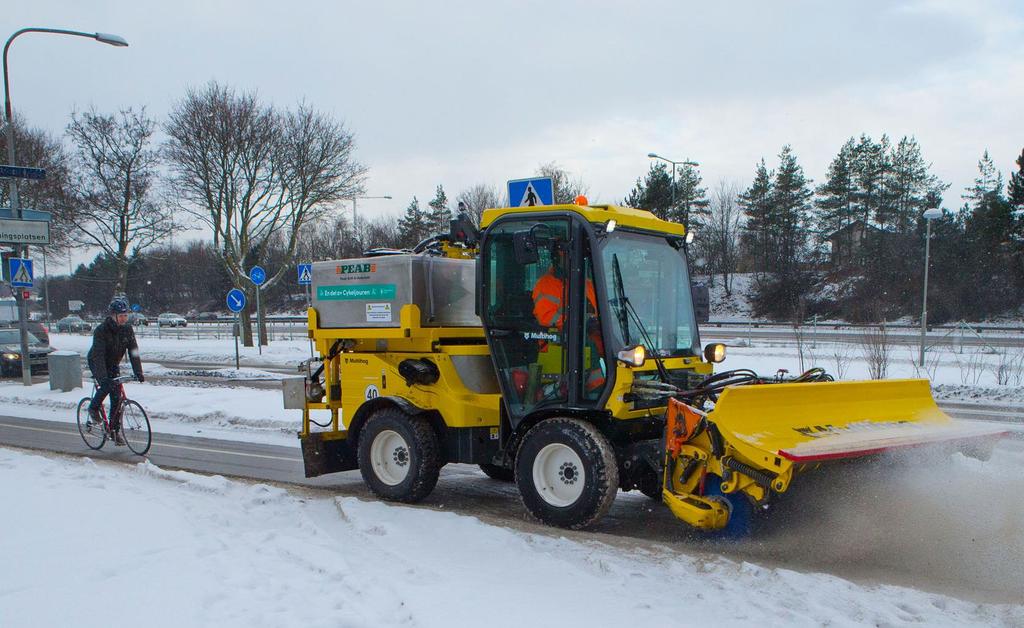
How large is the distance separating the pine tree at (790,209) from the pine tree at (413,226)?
85.0 feet

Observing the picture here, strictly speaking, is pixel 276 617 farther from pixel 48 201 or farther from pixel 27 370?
pixel 48 201

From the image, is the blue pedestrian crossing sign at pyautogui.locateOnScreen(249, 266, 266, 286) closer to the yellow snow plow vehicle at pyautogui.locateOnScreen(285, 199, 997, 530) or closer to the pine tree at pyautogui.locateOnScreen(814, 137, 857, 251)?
the yellow snow plow vehicle at pyautogui.locateOnScreen(285, 199, 997, 530)

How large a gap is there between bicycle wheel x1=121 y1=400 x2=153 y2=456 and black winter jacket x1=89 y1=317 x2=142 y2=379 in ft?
1.63

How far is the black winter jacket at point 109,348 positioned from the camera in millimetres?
9539

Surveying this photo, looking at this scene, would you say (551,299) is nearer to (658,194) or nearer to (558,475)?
(558,475)

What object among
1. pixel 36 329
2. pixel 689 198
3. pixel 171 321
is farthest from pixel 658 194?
pixel 171 321

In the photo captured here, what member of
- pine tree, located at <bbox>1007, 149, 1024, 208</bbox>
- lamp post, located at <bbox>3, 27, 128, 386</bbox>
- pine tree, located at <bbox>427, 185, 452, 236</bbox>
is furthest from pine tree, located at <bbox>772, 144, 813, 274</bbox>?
lamp post, located at <bbox>3, 27, 128, 386</bbox>

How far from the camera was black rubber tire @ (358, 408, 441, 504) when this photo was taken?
667cm

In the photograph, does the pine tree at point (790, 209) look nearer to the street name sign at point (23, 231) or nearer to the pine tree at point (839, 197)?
the pine tree at point (839, 197)

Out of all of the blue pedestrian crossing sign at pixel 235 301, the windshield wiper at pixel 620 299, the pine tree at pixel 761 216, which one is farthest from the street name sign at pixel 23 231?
the pine tree at pixel 761 216

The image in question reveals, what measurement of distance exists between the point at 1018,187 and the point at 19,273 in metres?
47.8

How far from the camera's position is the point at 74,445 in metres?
10.4

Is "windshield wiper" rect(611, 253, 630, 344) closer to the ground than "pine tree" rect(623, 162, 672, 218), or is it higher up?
closer to the ground

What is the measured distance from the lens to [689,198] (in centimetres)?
5341
